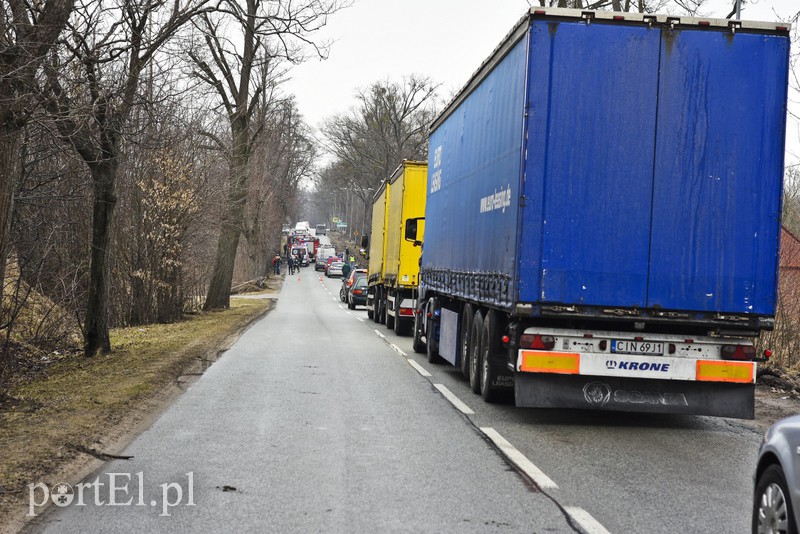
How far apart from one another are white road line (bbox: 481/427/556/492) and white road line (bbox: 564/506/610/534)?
654mm

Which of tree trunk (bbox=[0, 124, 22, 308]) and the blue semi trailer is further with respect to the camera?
tree trunk (bbox=[0, 124, 22, 308])

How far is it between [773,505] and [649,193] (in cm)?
489

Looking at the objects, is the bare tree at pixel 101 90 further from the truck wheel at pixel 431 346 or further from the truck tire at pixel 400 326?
the truck tire at pixel 400 326

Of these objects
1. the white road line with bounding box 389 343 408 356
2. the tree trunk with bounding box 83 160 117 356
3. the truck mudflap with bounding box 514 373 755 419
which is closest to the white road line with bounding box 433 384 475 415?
the truck mudflap with bounding box 514 373 755 419

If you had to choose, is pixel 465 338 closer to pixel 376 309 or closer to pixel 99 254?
pixel 99 254

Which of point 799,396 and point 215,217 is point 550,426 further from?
point 215,217

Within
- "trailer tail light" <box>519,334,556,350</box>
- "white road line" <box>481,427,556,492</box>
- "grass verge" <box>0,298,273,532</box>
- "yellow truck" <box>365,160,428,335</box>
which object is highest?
"yellow truck" <box>365,160,428,335</box>

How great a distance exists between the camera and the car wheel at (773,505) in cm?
421

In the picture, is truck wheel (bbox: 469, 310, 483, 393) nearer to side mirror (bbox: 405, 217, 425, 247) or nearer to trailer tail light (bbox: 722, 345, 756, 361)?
trailer tail light (bbox: 722, 345, 756, 361)

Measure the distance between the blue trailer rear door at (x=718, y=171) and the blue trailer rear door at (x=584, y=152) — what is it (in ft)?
0.60

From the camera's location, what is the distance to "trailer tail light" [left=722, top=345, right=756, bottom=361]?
8.99 meters

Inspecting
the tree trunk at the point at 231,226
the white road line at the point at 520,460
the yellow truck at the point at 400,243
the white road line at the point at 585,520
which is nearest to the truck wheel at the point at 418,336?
the yellow truck at the point at 400,243

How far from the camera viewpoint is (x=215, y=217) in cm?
2755

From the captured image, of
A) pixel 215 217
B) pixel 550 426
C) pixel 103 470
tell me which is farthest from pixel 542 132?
pixel 215 217
